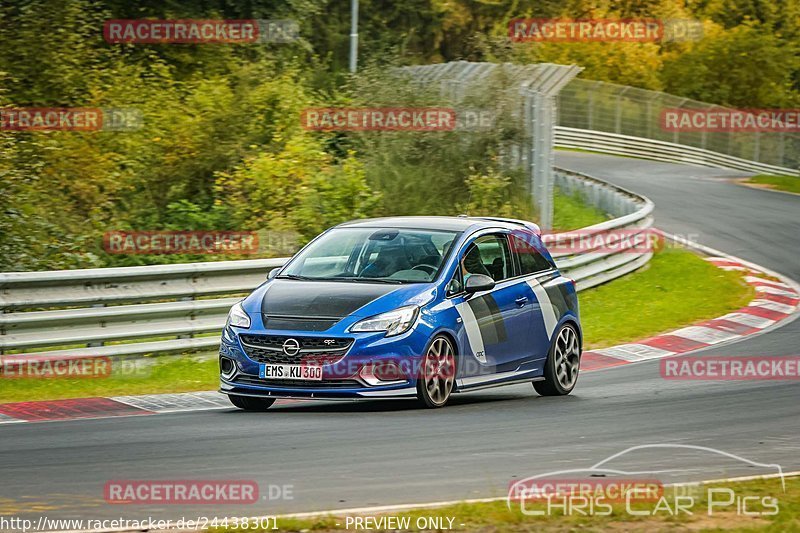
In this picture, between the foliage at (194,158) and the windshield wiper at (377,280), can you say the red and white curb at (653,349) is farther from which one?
the foliage at (194,158)

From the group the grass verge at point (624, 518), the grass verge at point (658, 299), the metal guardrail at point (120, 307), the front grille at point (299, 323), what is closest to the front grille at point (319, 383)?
the front grille at point (299, 323)

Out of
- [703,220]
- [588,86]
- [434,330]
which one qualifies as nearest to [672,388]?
[434,330]

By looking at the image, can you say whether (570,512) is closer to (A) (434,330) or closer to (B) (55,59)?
(A) (434,330)

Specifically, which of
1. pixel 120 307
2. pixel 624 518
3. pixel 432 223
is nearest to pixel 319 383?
pixel 432 223

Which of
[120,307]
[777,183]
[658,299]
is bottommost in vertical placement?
[777,183]

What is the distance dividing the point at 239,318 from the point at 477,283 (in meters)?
2.07

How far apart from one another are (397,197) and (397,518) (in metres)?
16.1

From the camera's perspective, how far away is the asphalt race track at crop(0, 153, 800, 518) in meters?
7.80

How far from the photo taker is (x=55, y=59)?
24656 millimetres

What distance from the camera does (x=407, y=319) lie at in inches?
439

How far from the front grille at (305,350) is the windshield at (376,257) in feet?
3.30

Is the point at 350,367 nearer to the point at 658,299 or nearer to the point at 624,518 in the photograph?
the point at 624,518

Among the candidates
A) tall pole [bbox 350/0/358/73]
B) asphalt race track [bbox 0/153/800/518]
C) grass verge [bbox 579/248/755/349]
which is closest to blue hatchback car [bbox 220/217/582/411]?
asphalt race track [bbox 0/153/800/518]

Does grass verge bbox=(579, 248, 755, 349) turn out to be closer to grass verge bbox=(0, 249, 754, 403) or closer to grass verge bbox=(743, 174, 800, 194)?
grass verge bbox=(0, 249, 754, 403)
